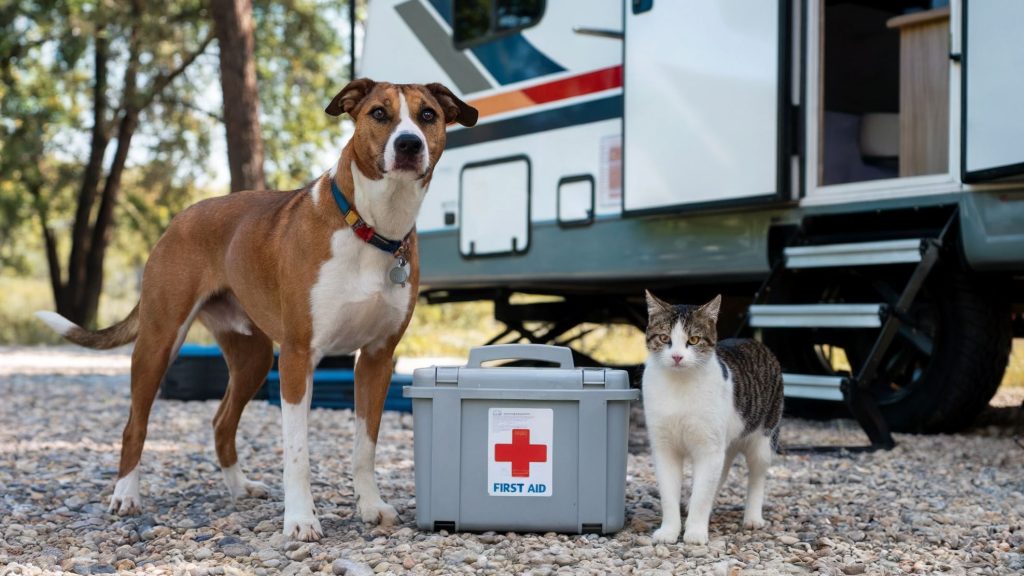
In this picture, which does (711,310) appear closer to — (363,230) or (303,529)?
(363,230)

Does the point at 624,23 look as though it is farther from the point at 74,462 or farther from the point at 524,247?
the point at 74,462

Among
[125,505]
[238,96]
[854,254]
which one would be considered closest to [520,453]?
[125,505]

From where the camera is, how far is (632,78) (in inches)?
243

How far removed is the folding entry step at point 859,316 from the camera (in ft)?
16.8

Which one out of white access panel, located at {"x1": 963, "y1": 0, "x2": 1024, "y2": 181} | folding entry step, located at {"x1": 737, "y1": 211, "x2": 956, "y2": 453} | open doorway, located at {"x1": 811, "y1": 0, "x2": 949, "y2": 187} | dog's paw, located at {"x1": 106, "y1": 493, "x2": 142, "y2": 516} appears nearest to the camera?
dog's paw, located at {"x1": 106, "y1": 493, "x2": 142, "y2": 516}

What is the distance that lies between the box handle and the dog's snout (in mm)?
632

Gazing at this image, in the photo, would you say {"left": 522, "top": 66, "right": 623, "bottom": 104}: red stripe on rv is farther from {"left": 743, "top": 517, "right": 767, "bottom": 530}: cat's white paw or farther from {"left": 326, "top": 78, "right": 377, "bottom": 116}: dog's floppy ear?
{"left": 743, "top": 517, "right": 767, "bottom": 530}: cat's white paw

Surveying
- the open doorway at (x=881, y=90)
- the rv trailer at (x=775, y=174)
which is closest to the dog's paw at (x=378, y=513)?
the rv trailer at (x=775, y=174)

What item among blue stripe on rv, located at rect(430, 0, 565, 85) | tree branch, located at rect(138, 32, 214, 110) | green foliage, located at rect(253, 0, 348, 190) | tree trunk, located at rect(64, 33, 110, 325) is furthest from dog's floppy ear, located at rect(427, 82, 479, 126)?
Result: tree trunk, located at rect(64, 33, 110, 325)

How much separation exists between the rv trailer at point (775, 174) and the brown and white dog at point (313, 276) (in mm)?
2295

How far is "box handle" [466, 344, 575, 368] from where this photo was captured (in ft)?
11.3

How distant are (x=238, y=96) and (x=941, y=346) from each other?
666 centimetres

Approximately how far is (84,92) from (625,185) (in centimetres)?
1530

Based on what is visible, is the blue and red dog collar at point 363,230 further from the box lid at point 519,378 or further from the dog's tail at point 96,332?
the dog's tail at point 96,332
